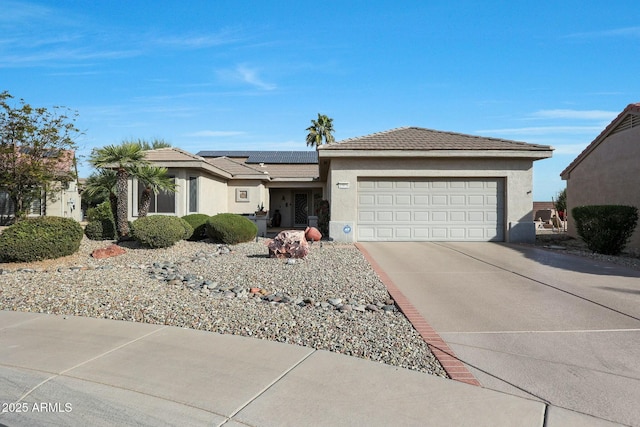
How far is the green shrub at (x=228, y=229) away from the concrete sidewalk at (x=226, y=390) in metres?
10.3

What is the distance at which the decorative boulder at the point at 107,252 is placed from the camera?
12109 millimetres

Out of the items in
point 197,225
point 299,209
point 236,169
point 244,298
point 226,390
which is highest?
point 236,169

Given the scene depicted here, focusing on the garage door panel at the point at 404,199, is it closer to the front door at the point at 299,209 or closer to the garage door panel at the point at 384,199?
the garage door panel at the point at 384,199

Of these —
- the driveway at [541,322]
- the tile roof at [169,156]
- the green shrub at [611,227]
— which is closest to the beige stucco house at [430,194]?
the green shrub at [611,227]

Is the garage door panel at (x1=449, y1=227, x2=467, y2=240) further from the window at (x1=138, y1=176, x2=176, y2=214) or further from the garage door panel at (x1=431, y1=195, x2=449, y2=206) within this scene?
the window at (x1=138, y1=176, x2=176, y2=214)

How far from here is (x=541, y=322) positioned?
5.87 meters

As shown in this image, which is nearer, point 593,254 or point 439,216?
point 593,254

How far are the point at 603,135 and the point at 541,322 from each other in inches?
525

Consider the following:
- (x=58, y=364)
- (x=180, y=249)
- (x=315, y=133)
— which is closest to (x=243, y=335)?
(x=58, y=364)

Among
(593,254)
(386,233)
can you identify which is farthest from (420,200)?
(593,254)

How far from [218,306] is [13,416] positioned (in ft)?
10.4

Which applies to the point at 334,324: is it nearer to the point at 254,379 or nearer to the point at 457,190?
the point at 254,379

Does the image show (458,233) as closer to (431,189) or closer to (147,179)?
(431,189)

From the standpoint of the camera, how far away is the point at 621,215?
1244cm
